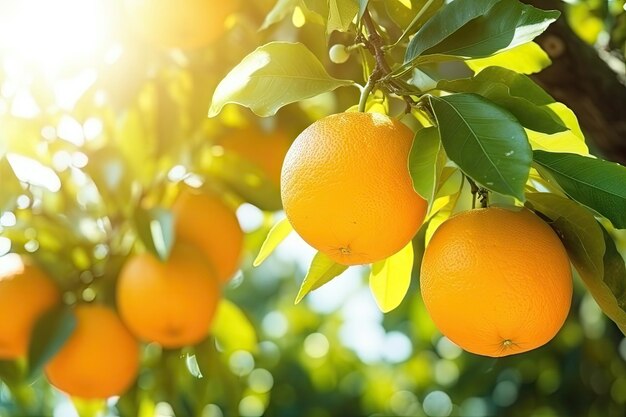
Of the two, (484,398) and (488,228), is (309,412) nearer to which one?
(484,398)

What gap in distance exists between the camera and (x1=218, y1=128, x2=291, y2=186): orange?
1.85 metres

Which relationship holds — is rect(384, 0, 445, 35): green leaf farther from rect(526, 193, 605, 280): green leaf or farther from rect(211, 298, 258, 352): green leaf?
rect(211, 298, 258, 352): green leaf

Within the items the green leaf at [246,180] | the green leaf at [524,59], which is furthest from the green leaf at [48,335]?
the green leaf at [524,59]

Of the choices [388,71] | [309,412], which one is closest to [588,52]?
[388,71]

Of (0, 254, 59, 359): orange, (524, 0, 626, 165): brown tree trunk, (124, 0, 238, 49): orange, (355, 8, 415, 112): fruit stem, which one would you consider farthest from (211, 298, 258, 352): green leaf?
(355, 8, 415, 112): fruit stem

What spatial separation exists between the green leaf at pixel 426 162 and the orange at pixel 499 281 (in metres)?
0.08

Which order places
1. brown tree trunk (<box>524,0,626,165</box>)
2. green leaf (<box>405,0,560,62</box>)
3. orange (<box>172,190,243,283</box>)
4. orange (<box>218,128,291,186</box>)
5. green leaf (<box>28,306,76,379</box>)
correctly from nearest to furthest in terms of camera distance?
1. green leaf (<box>405,0,560,62</box>)
2. brown tree trunk (<box>524,0,626,165</box>)
3. green leaf (<box>28,306,76,379</box>)
4. orange (<box>172,190,243,283</box>)
5. orange (<box>218,128,291,186</box>)

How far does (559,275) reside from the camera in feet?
2.85

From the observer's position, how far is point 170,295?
1544 mm

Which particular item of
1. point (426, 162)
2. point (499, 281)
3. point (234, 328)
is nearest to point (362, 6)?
point (426, 162)

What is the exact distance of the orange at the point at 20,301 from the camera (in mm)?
1598

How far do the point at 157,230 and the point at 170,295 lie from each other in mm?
133

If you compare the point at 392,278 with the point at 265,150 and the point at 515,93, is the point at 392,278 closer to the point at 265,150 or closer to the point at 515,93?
the point at 515,93

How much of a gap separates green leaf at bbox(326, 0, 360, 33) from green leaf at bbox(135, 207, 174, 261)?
731 mm
